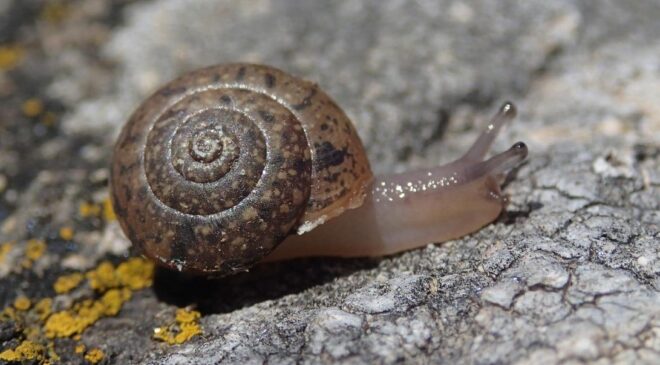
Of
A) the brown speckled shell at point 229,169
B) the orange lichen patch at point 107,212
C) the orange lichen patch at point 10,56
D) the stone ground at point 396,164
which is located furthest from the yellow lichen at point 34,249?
the orange lichen patch at point 10,56

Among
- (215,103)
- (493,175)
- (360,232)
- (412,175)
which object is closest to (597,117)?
(493,175)

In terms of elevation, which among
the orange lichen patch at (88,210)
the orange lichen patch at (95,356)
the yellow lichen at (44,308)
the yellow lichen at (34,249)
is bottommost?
the orange lichen patch at (95,356)

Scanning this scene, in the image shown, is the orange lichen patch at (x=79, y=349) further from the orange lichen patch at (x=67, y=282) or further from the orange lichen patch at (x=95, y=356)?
the orange lichen patch at (x=67, y=282)

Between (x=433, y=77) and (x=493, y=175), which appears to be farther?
(x=433, y=77)

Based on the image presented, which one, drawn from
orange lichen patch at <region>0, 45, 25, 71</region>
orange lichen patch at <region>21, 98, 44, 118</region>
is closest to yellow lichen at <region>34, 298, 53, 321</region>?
orange lichen patch at <region>21, 98, 44, 118</region>

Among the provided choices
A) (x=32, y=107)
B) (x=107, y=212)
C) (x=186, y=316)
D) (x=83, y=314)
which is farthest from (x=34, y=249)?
(x=32, y=107)

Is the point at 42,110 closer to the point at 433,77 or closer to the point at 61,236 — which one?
the point at 61,236

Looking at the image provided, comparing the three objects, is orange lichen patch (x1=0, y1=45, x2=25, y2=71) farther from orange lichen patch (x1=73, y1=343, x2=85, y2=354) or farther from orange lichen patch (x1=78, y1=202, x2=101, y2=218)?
orange lichen patch (x1=73, y1=343, x2=85, y2=354)
